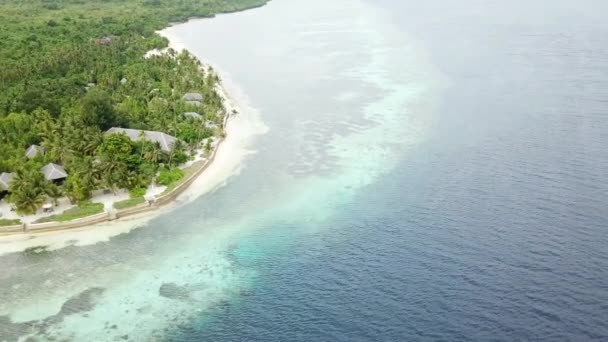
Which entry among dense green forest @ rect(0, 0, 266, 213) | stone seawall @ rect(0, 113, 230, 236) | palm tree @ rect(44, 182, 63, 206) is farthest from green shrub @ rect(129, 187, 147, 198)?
palm tree @ rect(44, 182, 63, 206)

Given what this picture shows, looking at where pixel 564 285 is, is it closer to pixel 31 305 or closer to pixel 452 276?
pixel 452 276

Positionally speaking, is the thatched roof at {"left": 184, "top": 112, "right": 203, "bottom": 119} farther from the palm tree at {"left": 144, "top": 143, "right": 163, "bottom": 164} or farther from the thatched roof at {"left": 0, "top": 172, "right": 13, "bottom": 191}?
the thatched roof at {"left": 0, "top": 172, "right": 13, "bottom": 191}

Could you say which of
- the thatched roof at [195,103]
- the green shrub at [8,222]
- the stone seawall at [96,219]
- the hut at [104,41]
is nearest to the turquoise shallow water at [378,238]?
the stone seawall at [96,219]

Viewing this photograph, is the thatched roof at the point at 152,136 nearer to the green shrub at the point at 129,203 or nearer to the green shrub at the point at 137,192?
the green shrub at the point at 137,192

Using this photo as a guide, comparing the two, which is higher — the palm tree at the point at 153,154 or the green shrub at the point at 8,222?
the palm tree at the point at 153,154

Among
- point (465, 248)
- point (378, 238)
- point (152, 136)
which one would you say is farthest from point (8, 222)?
point (465, 248)

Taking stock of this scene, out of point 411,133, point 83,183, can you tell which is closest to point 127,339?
point 83,183
